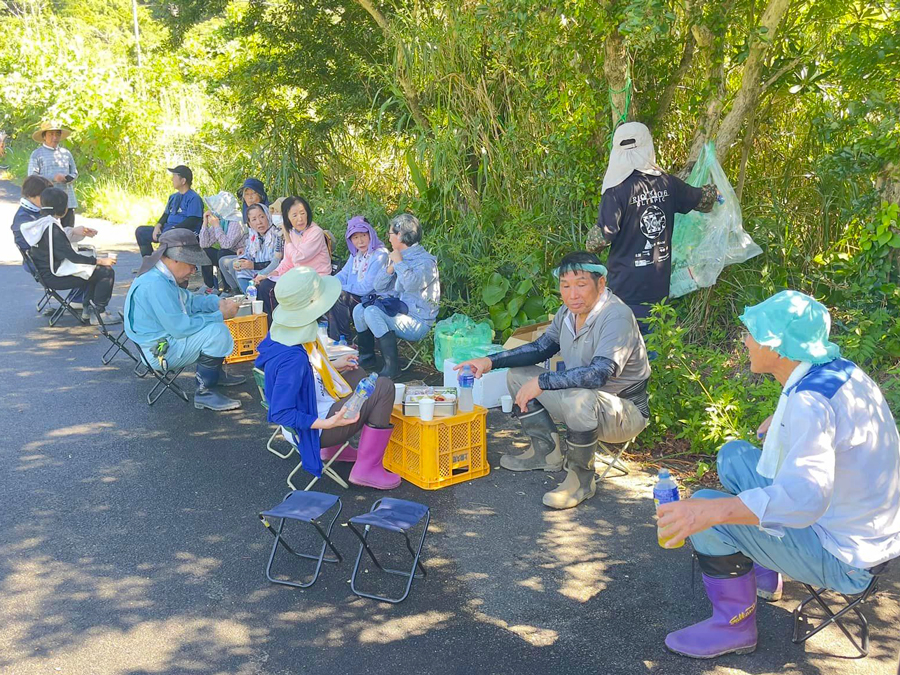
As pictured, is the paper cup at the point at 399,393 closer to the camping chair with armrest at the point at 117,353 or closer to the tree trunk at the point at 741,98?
the camping chair with armrest at the point at 117,353

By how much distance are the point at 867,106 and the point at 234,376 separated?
17.8ft

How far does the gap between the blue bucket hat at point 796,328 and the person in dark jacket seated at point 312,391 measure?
2495mm

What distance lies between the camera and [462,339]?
22.3ft

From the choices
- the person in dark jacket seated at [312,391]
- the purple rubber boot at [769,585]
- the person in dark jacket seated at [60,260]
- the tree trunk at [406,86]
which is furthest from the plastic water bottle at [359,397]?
the tree trunk at [406,86]

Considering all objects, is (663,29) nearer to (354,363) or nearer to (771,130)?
(771,130)

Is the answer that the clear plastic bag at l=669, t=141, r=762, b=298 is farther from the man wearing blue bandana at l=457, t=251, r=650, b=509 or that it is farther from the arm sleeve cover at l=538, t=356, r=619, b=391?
the arm sleeve cover at l=538, t=356, r=619, b=391

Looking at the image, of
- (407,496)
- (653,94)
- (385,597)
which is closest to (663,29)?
(653,94)

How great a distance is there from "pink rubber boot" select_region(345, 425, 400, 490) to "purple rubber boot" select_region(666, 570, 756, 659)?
218 centimetres

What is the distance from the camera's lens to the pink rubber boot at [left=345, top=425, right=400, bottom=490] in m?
5.16

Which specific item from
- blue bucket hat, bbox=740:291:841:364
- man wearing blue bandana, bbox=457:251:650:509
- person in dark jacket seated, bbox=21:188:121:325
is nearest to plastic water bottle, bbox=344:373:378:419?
man wearing blue bandana, bbox=457:251:650:509

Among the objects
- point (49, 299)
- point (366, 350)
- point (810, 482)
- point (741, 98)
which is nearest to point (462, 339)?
point (366, 350)

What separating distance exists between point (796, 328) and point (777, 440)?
1.46 feet

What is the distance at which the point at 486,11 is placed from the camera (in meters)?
7.39

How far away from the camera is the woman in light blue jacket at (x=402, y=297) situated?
23.2 feet
